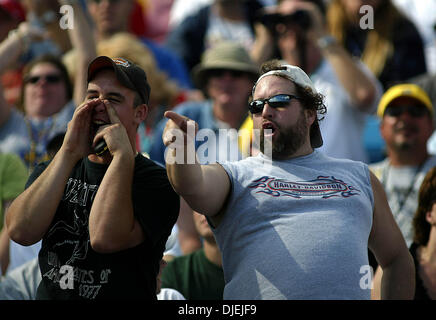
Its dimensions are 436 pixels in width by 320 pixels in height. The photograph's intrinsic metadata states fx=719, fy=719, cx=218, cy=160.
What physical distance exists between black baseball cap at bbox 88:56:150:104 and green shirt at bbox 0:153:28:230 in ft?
5.67

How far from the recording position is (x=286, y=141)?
136 inches

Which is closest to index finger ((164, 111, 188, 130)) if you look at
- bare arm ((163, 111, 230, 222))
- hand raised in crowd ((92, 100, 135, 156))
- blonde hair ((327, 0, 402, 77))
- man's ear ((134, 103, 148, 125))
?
bare arm ((163, 111, 230, 222))

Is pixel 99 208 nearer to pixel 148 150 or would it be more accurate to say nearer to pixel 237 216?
pixel 237 216

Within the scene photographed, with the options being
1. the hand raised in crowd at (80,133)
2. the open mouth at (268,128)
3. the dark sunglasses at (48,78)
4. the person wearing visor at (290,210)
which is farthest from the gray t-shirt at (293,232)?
the dark sunglasses at (48,78)

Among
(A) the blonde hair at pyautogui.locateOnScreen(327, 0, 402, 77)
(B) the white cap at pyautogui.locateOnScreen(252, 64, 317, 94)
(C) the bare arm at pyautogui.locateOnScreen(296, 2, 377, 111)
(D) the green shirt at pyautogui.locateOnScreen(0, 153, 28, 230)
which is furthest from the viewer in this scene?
(A) the blonde hair at pyautogui.locateOnScreen(327, 0, 402, 77)

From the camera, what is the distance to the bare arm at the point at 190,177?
2.88 meters

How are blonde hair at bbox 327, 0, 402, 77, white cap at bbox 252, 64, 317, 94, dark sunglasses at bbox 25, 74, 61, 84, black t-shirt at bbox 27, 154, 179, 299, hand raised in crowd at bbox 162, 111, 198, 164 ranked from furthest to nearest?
blonde hair at bbox 327, 0, 402, 77 → dark sunglasses at bbox 25, 74, 61, 84 → white cap at bbox 252, 64, 317, 94 → black t-shirt at bbox 27, 154, 179, 299 → hand raised in crowd at bbox 162, 111, 198, 164

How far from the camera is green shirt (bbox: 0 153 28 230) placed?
484 centimetres

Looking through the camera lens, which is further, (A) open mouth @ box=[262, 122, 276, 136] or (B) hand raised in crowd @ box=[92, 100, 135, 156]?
(A) open mouth @ box=[262, 122, 276, 136]

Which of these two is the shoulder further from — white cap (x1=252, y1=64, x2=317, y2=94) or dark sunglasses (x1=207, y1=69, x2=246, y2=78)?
white cap (x1=252, y1=64, x2=317, y2=94)

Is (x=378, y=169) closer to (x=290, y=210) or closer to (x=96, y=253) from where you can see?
(x=290, y=210)

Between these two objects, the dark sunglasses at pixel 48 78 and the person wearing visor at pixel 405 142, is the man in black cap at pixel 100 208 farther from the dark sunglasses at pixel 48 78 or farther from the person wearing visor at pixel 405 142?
the dark sunglasses at pixel 48 78

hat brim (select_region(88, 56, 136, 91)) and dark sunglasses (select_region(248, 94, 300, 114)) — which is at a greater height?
hat brim (select_region(88, 56, 136, 91))
